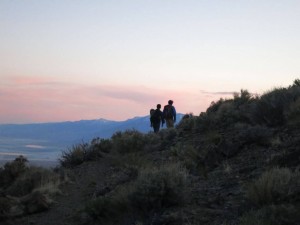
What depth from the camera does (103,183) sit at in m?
15.6

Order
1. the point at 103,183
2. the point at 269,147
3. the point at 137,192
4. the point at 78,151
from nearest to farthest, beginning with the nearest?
1. the point at 137,192
2. the point at 269,147
3. the point at 103,183
4. the point at 78,151

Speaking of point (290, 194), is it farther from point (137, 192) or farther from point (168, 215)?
point (137, 192)

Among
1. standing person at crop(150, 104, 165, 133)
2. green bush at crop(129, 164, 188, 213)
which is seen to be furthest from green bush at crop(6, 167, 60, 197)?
standing person at crop(150, 104, 165, 133)

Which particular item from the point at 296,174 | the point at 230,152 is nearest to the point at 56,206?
the point at 230,152

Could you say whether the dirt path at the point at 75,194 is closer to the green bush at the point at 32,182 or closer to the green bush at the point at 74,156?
the green bush at the point at 32,182

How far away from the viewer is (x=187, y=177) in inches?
493

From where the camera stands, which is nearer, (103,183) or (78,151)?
(103,183)

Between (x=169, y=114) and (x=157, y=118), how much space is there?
2.29 feet

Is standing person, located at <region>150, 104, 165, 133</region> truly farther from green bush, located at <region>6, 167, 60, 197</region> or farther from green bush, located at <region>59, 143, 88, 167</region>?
green bush, located at <region>6, 167, 60, 197</region>

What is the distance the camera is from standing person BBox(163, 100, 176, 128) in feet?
88.8

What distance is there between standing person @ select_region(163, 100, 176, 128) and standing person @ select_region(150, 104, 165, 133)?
0.27m

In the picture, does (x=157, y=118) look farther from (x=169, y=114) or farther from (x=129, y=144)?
(x=129, y=144)

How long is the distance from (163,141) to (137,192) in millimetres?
9835

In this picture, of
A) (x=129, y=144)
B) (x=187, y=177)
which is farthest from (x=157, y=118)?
(x=187, y=177)
